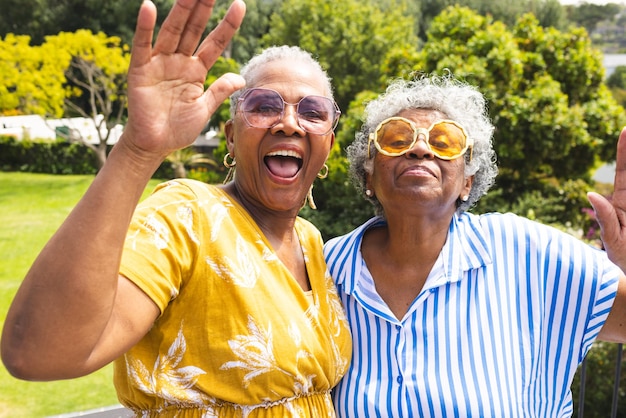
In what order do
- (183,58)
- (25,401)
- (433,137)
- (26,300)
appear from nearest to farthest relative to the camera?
1. (26,300)
2. (183,58)
3. (433,137)
4. (25,401)

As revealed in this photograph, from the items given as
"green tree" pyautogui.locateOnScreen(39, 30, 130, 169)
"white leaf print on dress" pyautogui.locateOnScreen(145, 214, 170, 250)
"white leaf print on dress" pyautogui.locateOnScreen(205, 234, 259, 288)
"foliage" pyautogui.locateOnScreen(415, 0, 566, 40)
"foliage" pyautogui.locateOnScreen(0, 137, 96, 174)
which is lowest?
"white leaf print on dress" pyautogui.locateOnScreen(205, 234, 259, 288)

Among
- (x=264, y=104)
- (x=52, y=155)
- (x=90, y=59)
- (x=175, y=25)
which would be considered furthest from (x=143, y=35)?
(x=52, y=155)

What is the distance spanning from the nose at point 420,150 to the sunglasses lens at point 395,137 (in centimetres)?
2

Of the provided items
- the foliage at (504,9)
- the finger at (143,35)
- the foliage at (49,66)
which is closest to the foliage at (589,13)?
the foliage at (504,9)

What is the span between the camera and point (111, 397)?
22.3ft

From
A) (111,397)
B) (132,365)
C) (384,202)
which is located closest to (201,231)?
(132,365)

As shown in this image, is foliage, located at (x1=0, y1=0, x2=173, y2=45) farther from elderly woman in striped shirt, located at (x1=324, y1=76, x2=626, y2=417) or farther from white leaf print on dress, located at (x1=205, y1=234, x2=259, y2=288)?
white leaf print on dress, located at (x1=205, y1=234, x2=259, y2=288)

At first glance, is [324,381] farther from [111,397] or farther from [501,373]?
[111,397]

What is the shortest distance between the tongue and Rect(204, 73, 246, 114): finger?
1.64ft

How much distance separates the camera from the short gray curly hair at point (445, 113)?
236cm

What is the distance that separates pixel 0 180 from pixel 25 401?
15.2 metres

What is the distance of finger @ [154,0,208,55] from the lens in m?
1.36

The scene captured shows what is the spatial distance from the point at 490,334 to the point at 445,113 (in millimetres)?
851

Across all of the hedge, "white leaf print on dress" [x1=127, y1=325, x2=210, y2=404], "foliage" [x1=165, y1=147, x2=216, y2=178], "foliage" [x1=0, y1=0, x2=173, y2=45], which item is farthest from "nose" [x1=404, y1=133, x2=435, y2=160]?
"foliage" [x1=0, y1=0, x2=173, y2=45]
